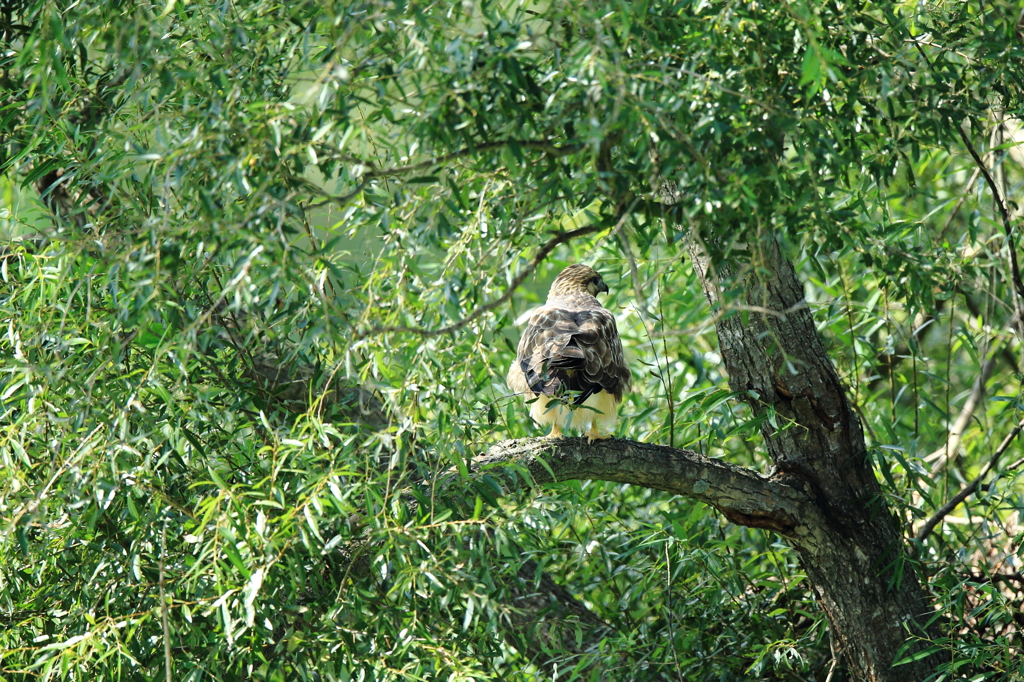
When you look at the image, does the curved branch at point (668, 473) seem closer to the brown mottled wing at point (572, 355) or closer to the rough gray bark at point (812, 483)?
the rough gray bark at point (812, 483)

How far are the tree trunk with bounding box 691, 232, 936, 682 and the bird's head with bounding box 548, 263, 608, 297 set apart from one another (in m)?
0.98

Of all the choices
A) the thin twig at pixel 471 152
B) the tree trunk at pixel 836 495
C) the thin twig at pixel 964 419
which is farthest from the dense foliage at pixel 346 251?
the thin twig at pixel 964 419

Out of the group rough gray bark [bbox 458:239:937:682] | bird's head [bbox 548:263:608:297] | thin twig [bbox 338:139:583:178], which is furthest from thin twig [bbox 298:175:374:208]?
bird's head [bbox 548:263:608:297]

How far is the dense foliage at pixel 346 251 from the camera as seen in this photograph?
213cm

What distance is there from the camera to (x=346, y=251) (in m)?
2.77

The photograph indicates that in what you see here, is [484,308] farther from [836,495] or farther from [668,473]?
[836,495]

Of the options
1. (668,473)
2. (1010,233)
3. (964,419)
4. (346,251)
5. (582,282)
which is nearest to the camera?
(346,251)

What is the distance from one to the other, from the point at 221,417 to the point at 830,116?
78.7 inches

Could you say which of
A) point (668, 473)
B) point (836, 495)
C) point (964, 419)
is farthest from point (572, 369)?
point (964, 419)

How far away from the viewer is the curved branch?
122 inches

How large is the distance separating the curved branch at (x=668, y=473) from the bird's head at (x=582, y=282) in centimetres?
112

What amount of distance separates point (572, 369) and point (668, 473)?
0.49 m

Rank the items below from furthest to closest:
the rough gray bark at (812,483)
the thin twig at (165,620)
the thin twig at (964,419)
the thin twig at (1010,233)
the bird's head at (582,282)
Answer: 1. the thin twig at (964,419)
2. the bird's head at (582,282)
3. the rough gray bark at (812,483)
4. the thin twig at (1010,233)
5. the thin twig at (165,620)

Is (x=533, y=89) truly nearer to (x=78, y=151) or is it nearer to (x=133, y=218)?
(x=133, y=218)
